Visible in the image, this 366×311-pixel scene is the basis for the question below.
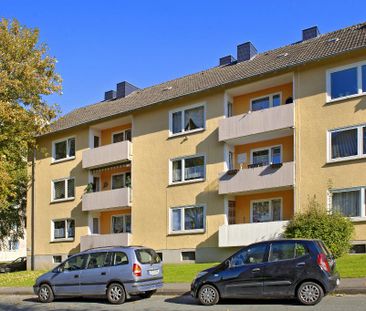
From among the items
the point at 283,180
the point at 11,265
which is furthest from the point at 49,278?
the point at 11,265

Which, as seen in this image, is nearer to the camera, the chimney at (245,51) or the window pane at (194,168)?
the window pane at (194,168)

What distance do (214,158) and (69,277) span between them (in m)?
11.5

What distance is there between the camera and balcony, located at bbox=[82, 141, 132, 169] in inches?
1156

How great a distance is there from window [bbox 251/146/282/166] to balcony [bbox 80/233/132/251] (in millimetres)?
8174

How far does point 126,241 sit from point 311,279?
17.3 metres

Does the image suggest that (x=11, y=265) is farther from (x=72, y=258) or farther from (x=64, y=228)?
(x=72, y=258)

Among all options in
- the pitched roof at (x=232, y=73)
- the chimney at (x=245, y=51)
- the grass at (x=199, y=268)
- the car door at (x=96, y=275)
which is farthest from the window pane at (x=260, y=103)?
the car door at (x=96, y=275)

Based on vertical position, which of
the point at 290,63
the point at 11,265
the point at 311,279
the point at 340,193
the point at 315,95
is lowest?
the point at 11,265

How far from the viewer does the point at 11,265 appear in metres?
37.1

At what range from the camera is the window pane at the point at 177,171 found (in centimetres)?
2730

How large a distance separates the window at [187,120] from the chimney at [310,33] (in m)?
6.98

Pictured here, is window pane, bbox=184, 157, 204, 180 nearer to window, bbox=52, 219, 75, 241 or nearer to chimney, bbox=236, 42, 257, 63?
chimney, bbox=236, 42, 257, 63

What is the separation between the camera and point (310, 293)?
40.3 ft

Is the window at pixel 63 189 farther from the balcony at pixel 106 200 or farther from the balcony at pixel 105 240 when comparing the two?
the balcony at pixel 105 240
